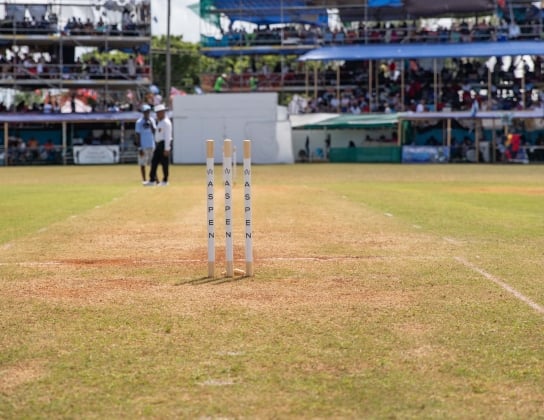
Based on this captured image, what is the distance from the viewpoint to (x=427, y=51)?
5828 cm

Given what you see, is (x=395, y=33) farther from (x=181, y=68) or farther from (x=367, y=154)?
(x=181, y=68)

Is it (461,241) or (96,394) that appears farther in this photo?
(461,241)

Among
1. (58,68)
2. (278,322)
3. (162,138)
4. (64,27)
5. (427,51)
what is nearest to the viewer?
(278,322)

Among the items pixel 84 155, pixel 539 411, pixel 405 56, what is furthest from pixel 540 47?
pixel 539 411

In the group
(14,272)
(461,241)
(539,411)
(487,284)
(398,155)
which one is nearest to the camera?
(539,411)

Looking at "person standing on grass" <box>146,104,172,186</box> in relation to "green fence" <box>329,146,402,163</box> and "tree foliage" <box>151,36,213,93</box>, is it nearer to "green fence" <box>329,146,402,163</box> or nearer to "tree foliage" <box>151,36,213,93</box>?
"green fence" <box>329,146,402,163</box>

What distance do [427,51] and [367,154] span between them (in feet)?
26.8

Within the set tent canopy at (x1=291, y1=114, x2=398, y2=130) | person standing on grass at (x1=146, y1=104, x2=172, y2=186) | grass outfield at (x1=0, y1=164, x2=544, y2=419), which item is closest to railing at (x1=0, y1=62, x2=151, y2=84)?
tent canopy at (x1=291, y1=114, x2=398, y2=130)

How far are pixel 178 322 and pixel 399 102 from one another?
5181 centimetres

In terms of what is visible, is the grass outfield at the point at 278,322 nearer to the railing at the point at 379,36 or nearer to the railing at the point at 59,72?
the railing at the point at 379,36

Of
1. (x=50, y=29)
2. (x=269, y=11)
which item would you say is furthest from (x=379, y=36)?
Result: (x=50, y=29)

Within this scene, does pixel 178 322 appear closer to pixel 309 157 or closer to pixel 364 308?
pixel 364 308

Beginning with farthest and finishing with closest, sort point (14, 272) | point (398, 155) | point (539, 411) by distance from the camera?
1. point (398, 155)
2. point (14, 272)
3. point (539, 411)

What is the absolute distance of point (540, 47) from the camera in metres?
57.2
